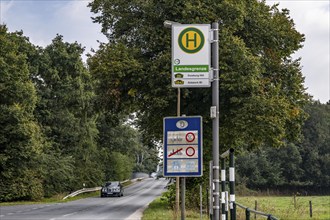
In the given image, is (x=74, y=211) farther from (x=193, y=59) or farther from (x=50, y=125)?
(x=50, y=125)

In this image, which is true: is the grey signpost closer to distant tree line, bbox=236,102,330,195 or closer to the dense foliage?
Result: the dense foliage

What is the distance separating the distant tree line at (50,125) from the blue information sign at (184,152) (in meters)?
18.7

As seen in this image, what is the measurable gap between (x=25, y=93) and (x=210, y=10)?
2093cm

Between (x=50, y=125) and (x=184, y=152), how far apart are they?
43.0 metres

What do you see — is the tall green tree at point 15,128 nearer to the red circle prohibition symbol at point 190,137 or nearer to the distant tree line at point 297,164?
the red circle prohibition symbol at point 190,137

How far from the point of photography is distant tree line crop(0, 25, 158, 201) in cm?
3891

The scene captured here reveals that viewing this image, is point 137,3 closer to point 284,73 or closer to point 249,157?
point 284,73

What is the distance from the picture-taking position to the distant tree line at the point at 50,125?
38906 mm

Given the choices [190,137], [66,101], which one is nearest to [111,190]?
[66,101]

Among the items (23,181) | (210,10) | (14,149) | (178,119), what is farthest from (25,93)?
(178,119)

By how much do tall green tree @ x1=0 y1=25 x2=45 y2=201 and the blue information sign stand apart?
103ft

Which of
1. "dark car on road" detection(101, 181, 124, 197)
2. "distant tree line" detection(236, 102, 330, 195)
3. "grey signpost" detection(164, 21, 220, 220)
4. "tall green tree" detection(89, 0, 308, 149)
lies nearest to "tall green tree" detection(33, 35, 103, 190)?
"dark car on road" detection(101, 181, 124, 197)

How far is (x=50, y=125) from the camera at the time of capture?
49906 mm

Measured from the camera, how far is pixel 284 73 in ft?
85.7
